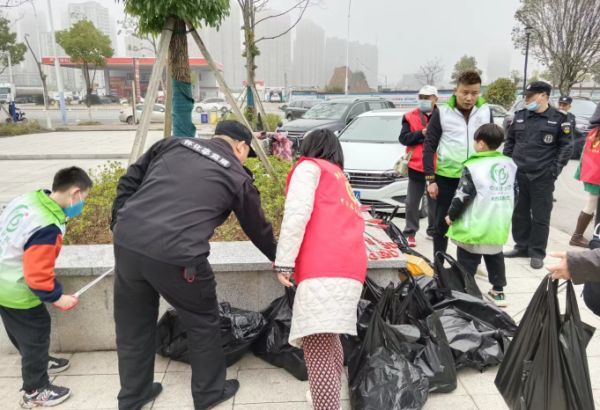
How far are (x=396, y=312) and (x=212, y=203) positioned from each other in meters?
1.29

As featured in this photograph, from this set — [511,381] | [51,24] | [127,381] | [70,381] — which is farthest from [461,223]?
[51,24]

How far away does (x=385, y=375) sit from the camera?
7.90 feet

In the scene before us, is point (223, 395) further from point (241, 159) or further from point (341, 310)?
point (241, 159)

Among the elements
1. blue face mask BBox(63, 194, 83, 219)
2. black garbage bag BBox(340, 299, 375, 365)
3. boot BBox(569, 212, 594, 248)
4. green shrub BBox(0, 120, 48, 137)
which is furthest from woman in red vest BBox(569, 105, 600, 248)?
green shrub BBox(0, 120, 48, 137)

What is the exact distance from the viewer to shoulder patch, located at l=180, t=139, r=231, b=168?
222cm

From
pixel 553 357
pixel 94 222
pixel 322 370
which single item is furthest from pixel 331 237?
pixel 94 222

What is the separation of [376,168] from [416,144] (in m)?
1.23

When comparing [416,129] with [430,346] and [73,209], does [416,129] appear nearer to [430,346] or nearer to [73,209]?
[430,346]

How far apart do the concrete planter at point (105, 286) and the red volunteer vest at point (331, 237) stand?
928 mm

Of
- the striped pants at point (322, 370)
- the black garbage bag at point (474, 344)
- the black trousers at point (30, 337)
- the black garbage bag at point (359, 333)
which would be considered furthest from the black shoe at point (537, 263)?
the black trousers at point (30, 337)

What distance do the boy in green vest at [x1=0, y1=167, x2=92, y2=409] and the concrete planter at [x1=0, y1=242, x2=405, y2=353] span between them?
43 centimetres

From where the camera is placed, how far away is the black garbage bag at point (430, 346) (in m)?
2.59

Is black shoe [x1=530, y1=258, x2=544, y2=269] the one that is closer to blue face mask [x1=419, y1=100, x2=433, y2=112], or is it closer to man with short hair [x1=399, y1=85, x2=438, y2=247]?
man with short hair [x1=399, y1=85, x2=438, y2=247]

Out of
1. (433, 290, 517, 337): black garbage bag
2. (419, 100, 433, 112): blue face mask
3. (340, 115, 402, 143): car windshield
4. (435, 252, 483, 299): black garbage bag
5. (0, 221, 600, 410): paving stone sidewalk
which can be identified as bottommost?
(0, 221, 600, 410): paving stone sidewalk
